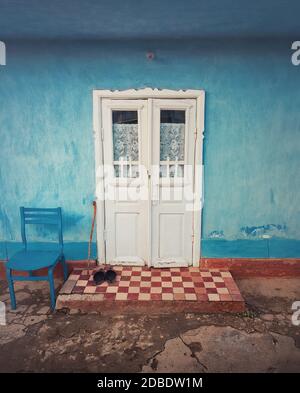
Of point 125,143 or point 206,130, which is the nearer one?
point 206,130

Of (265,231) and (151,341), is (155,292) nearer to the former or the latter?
(151,341)

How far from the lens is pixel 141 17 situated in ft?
10.8

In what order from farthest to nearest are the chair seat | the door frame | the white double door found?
the white double door
the door frame
the chair seat

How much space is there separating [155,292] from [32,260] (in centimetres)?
172

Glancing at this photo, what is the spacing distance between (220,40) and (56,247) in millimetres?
3842

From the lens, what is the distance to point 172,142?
4379 millimetres

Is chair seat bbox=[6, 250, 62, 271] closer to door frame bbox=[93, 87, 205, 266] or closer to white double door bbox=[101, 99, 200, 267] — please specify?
door frame bbox=[93, 87, 205, 266]

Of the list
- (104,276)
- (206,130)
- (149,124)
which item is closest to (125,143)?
(149,124)

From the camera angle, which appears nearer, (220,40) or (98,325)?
(98,325)

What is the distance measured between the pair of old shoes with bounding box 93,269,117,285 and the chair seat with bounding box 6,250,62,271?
605mm

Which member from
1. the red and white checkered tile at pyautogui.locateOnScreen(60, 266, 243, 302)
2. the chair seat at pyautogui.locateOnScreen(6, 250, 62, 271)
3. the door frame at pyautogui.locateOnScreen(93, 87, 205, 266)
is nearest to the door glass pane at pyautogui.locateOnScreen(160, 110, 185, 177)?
the door frame at pyautogui.locateOnScreen(93, 87, 205, 266)

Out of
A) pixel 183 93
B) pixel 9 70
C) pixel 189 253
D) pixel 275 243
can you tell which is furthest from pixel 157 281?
pixel 9 70

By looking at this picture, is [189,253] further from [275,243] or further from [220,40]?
[220,40]

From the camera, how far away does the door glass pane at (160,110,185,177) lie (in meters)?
4.30
